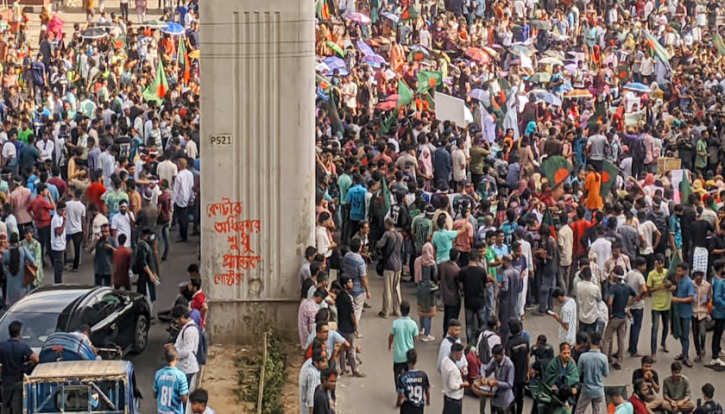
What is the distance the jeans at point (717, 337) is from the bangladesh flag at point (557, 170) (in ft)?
19.3

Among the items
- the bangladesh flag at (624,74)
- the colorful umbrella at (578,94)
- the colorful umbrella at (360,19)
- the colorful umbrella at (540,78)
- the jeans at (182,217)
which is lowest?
the jeans at (182,217)

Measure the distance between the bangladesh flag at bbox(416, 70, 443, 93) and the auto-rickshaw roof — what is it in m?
17.7

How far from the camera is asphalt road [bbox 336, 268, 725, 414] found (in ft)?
65.5

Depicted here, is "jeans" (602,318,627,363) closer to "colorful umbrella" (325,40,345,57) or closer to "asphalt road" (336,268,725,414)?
"asphalt road" (336,268,725,414)

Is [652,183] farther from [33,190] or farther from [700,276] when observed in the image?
[33,190]

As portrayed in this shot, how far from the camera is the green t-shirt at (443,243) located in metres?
22.7

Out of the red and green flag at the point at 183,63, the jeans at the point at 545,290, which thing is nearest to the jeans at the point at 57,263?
the jeans at the point at 545,290

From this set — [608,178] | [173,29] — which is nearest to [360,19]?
Result: [173,29]

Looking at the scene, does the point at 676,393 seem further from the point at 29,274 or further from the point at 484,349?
the point at 29,274

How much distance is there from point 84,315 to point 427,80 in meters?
15.7

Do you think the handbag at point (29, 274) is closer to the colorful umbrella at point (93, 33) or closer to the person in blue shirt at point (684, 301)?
the person in blue shirt at point (684, 301)

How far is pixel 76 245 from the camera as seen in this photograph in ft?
82.1

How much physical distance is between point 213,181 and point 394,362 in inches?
171

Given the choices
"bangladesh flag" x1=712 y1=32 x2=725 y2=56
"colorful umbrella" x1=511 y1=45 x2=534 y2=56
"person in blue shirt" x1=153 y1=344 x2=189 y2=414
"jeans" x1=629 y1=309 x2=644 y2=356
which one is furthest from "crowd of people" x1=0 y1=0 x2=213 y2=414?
"bangladesh flag" x1=712 y1=32 x2=725 y2=56
